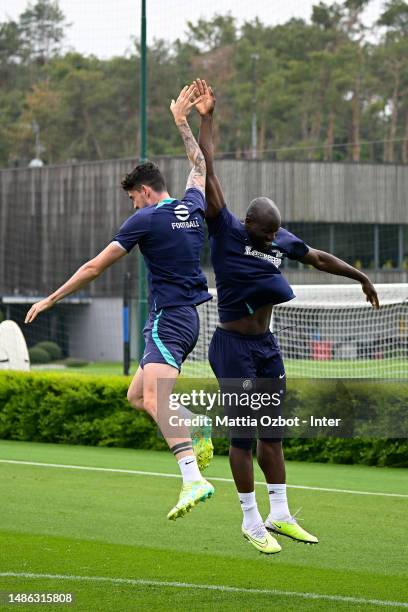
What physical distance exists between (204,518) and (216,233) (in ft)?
16.4

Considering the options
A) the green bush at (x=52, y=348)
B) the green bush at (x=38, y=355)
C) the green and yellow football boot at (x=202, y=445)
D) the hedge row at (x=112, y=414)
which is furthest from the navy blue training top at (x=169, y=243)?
the green bush at (x=52, y=348)

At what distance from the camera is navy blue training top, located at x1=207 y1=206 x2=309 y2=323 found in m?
9.09

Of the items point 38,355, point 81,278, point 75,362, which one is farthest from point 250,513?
point 75,362

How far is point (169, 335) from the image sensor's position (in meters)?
8.85

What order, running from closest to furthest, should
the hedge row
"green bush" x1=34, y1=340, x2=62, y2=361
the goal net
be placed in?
1. the hedge row
2. the goal net
3. "green bush" x1=34, y1=340, x2=62, y2=361

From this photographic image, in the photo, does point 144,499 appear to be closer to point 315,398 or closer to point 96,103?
point 315,398

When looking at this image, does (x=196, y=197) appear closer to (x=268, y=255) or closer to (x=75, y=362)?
(x=268, y=255)

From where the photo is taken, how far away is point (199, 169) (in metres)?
9.22

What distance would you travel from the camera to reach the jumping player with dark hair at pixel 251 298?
9086 mm

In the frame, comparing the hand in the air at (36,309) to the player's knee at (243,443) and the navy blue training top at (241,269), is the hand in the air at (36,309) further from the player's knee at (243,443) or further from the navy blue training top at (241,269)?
the player's knee at (243,443)

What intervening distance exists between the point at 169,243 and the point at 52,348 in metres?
41.2

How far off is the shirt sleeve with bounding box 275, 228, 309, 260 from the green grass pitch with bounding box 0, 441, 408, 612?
2620 mm

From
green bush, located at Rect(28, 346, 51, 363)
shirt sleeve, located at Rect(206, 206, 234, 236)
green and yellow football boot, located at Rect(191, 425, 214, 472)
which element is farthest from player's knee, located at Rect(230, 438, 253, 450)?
green bush, located at Rect(28, 346, 51, 363)

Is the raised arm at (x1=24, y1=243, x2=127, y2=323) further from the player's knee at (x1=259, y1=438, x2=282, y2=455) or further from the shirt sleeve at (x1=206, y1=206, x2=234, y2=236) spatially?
the player's knee at (x1=259, y1=438, x2=282, y2=455)
